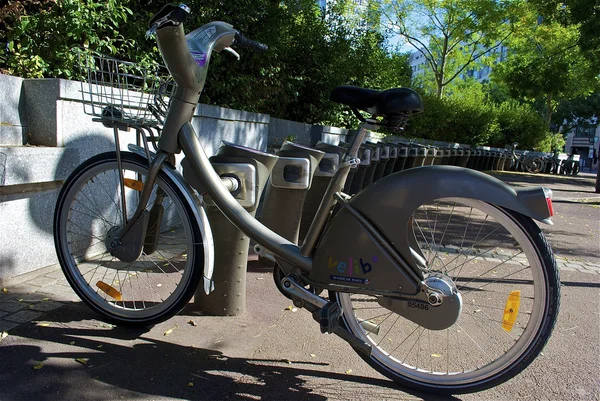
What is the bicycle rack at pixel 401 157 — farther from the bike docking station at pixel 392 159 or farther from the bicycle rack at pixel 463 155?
the bicycle rack at pixel 463 155

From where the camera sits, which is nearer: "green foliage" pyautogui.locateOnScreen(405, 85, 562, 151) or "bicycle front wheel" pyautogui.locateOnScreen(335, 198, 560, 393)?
"bicycle front wheel" pyautogui.locateOnScreen(335, 198, 560, 393)

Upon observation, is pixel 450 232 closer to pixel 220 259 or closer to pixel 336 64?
pixel 220 259

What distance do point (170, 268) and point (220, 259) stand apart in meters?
1.19

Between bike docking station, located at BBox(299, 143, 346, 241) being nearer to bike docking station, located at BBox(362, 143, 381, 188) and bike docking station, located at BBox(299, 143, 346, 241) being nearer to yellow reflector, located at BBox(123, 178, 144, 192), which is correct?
yellow reflector, located at BBox(123, 178, 144, 192)

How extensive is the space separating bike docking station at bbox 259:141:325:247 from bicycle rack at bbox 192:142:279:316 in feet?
1.23

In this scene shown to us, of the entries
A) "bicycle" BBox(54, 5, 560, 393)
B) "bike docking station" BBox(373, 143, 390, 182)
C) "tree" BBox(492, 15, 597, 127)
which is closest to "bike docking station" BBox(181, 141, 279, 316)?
"bicycle" BBox(54, 5, 560, 393)

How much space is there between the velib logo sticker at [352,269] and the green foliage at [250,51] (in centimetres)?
163

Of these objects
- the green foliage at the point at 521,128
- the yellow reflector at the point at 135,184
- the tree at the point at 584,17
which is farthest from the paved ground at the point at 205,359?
the green foliage at the point at 521,128

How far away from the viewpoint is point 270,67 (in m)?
8.41

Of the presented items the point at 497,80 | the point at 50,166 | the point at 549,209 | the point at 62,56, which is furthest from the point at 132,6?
the point at 497,80

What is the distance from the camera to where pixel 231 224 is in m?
3.32

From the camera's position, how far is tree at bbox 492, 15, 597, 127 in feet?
76.8

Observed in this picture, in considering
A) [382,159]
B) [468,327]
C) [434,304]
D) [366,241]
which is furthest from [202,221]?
[382,159]

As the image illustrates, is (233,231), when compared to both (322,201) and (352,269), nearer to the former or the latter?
(322,201)
